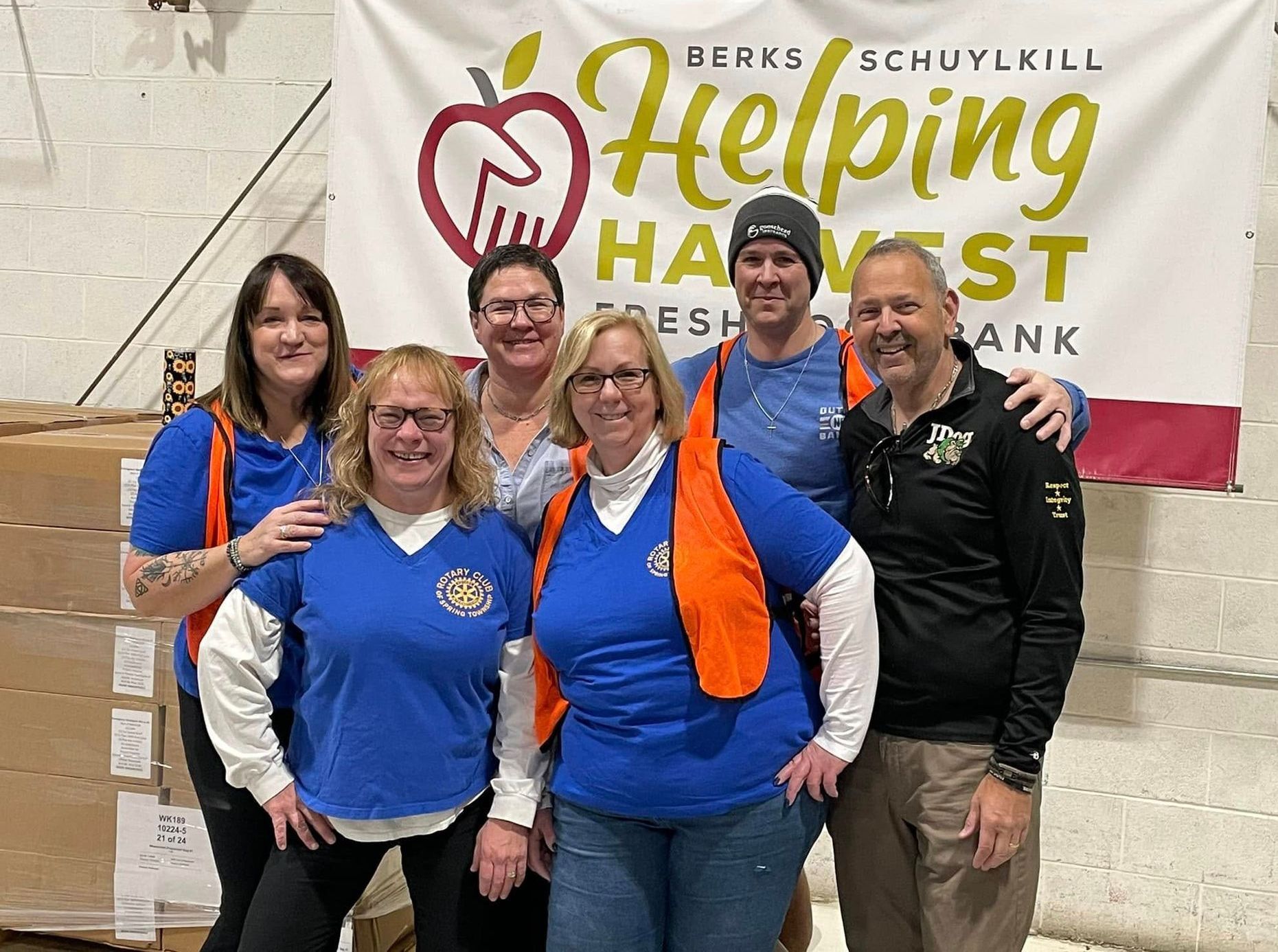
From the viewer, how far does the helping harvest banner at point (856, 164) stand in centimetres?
227

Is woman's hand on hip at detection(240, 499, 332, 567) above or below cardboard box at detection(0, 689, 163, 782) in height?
above

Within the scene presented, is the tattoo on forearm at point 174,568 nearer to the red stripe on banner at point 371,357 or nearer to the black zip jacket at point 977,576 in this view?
the black zip jacket at point 977,576

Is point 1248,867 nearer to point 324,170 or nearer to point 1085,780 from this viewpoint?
point 1085,780

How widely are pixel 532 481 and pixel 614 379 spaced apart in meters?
0.32

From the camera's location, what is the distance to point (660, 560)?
145cm

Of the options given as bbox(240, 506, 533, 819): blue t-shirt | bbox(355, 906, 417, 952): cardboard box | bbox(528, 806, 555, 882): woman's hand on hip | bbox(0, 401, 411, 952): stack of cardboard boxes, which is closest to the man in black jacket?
bbox(528, 806, 555, 882): woman's hand on hip

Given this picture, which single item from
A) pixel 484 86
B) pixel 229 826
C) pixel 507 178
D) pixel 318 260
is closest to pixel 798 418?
pixel 229 826

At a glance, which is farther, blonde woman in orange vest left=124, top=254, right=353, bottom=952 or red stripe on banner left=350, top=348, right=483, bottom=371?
red stripe on banner left=350, top=348, right=483, bottom=371

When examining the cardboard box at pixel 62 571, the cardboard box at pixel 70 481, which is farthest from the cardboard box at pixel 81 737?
the cardboard box at pixel 70 481

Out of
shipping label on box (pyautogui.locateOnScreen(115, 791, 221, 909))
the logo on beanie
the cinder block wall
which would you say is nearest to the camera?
the logo on beanie

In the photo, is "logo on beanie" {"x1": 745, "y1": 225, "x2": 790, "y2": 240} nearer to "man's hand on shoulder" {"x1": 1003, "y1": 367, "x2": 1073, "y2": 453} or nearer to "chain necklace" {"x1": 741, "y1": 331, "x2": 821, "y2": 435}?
"chain necklace" {"x1": 741, "y1": 331, "x2": 821, "y2": 435}

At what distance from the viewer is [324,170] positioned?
9.75 ft

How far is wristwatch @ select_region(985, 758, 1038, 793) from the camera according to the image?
1446mm

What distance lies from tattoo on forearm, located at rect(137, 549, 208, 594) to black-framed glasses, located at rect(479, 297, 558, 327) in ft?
1.89
